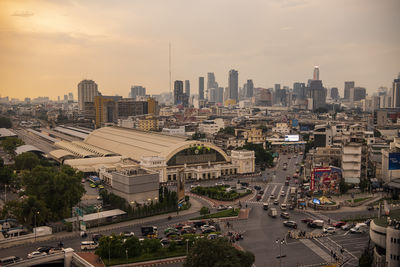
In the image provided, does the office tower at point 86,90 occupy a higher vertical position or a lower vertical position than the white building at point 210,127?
higher

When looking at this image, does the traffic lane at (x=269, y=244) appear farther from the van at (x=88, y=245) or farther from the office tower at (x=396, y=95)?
the office tower at (x=396, y=95)

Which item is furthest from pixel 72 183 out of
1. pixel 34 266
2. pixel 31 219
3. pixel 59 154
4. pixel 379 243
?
pixel 59 154

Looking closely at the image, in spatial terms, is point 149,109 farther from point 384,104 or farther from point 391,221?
point 391,221

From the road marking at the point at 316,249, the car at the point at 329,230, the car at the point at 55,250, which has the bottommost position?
the road marking at the point at 316,249

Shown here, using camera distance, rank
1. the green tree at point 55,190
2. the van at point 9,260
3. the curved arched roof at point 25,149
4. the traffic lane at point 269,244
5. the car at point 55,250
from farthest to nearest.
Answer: the curved arched roof at point 25,149, the green tree at point 55,190, the car at point 55,250, the traffic lane at point 269,244, the van at point 9,260

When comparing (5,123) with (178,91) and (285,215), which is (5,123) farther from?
(178,91)

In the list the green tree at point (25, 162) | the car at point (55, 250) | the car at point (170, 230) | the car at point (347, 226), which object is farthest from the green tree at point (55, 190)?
the car at point (347, 226)
